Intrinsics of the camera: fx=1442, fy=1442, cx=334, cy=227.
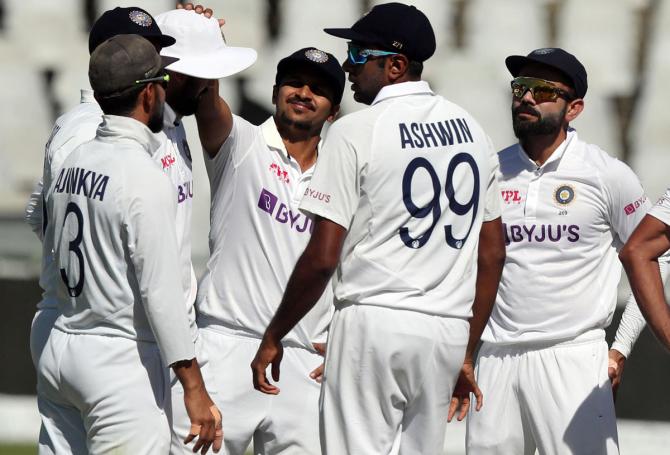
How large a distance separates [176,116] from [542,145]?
1.58m

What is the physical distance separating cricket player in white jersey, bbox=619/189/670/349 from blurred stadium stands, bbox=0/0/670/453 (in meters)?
→ 3.99

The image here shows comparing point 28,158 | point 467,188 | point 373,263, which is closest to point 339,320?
point 373,263


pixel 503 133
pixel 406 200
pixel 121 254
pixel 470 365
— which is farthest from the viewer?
pixel 503 133

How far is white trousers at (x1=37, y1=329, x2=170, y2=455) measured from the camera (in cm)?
427

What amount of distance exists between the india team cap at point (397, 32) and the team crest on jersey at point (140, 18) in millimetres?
655

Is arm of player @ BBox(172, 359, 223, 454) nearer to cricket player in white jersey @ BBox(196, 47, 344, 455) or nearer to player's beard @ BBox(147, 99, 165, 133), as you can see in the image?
player's beard @ BBox(147, 99, 165, 133)

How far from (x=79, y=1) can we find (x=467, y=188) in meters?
5.13

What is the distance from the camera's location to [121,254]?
4.25 metres

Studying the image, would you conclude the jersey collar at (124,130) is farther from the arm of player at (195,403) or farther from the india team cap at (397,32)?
the india team cap at (397,32)

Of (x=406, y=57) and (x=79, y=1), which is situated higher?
(x=406, y=57)

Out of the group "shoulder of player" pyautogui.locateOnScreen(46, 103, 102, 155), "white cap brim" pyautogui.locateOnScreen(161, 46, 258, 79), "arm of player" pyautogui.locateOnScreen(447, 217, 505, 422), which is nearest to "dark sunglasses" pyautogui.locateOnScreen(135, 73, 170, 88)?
"shoulder of player" pyautogui.locateOnScreen(46, 103, 102, 155)

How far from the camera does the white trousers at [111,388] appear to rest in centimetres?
427

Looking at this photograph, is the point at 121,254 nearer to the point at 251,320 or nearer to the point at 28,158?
the point at 251,320

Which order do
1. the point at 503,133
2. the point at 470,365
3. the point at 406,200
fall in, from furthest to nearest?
the point at 503,133 → the point at 470,365 → the point at 406,200
